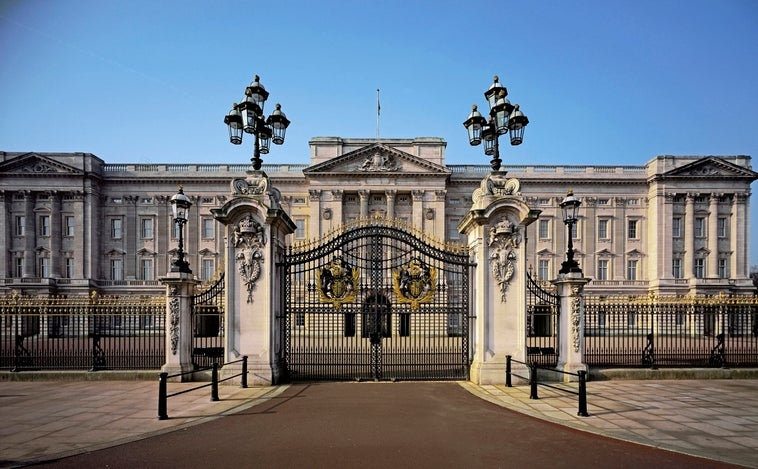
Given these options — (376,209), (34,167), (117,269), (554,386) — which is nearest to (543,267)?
(376,209)

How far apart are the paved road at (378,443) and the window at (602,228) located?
52230 mm

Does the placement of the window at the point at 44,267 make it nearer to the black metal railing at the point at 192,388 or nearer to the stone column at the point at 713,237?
the black metal railing at the point at 192,388

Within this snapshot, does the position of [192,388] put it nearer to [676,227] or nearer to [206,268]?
[206,268]

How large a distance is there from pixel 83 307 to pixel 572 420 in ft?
50.7

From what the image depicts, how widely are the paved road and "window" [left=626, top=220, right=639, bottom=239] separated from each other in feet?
179

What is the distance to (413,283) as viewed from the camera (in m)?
14.5

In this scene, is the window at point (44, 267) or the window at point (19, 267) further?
the window at point (19, 267)

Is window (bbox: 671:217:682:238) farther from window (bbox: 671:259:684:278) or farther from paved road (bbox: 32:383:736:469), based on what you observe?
paved road (bbox: 32:383:736:469)

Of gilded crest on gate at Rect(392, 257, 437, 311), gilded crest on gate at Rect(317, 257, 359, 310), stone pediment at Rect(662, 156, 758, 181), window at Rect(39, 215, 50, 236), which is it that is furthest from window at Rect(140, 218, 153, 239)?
stone pediment at Rect(662, 156, 758, 181)

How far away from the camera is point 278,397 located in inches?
454

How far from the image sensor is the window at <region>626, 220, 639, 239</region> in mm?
56625

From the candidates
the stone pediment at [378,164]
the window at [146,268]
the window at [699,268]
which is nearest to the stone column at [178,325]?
the stone pediment at [378,164]

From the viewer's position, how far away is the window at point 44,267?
177ft

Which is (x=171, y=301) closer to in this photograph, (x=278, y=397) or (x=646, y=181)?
(x=278, y=397)
